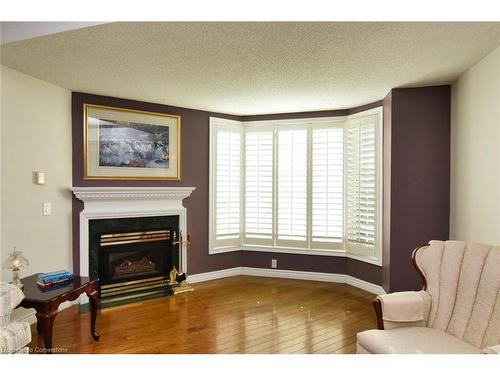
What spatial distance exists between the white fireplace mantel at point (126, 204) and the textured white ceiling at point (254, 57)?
1.11 m

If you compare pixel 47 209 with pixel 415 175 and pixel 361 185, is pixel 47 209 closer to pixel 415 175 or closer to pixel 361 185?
pixel 361 185

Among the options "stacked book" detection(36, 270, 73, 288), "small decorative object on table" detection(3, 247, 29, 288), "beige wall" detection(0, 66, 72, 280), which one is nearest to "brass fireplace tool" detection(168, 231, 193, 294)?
"beige wall" detection(0, 66, 72, 280)

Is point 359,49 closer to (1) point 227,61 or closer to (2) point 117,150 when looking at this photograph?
(1) point 227,61

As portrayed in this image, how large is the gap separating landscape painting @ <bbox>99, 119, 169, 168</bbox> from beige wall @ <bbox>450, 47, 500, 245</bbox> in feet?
10.8

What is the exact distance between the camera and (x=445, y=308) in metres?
2.49

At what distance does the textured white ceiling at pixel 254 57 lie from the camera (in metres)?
2.46

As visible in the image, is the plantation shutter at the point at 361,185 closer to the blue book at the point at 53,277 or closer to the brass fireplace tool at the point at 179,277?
the brass fireplace tool at the point at 179,277

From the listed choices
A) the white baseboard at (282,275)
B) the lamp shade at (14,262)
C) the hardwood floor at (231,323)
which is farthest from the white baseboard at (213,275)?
the lamp shade at (14,262)

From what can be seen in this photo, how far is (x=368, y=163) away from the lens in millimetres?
4535

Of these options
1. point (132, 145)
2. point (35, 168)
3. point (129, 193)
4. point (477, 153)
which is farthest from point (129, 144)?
point (477, 153)

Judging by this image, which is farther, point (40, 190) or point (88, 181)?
point (88, 181)

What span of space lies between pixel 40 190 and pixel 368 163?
11.8ft

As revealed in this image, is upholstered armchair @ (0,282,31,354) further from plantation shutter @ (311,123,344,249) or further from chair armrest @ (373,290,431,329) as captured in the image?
plantation shutter @ (311,123,344,249)
